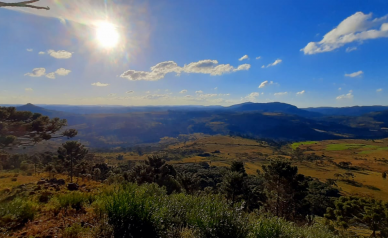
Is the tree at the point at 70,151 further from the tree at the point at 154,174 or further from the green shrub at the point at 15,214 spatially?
the green shrub at the point at 15,214

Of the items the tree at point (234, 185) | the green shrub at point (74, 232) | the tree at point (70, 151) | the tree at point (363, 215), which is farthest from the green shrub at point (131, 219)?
the tree at point (363, 215)

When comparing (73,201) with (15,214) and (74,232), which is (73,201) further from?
(74,232)

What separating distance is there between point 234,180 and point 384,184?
87.4 metres

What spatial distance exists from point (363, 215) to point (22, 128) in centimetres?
3508

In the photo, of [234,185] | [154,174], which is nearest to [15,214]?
[154,174]

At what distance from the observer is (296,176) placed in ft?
80.9

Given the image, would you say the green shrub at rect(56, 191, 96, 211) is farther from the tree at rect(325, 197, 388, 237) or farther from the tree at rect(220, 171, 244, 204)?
the tree at rect(325, 197, 388, 237)

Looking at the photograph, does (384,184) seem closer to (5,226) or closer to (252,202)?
(252,202)

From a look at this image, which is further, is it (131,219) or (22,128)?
(22,128)

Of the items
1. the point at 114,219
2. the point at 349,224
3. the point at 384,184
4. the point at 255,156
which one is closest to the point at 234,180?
the point at 349,224

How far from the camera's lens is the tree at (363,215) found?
21.4m

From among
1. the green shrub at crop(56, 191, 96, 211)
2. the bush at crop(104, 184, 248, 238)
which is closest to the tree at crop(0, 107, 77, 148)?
the green shrub at crop(56, 191, 96, 211)

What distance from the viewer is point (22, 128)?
48.0 ft

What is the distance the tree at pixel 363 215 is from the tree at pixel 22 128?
31507 millimetres
